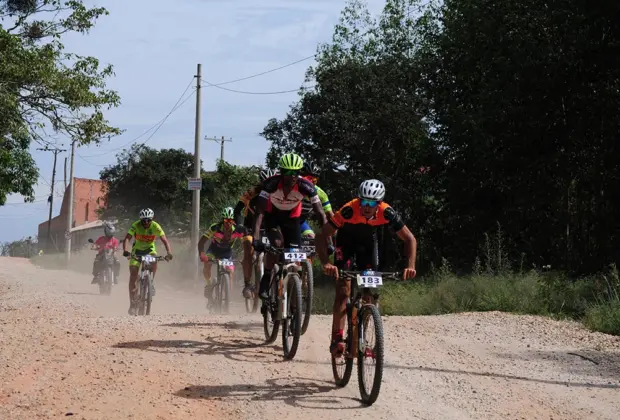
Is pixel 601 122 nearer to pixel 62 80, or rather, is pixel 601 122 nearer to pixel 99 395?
pixel 62 80

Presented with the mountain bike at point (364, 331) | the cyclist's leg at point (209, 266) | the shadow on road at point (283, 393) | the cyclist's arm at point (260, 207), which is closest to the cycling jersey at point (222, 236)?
the cyclist's leg at point (209, 266)

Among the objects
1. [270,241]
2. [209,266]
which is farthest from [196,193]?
[270,241]

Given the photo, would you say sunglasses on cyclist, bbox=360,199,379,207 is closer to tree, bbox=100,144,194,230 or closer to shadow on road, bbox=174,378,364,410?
shadow on road, bbox=174,378,364,410

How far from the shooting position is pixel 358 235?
820cm

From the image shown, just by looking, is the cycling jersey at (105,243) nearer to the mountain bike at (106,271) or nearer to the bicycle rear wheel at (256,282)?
the mountain bike at (106,271)

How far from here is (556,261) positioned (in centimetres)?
2367

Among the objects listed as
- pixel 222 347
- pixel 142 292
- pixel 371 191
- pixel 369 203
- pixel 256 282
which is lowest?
pixel 222 347

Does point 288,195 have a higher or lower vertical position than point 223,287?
higher

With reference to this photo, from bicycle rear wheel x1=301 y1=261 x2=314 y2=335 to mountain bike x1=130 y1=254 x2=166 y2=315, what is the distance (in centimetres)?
655

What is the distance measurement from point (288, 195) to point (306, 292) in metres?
1.22

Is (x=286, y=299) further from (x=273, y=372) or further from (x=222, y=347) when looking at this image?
(x=273, y=372)

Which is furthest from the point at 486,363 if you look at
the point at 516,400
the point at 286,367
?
the point at 286,367

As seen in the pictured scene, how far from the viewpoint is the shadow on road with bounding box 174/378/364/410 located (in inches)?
299

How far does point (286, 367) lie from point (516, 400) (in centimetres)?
232
